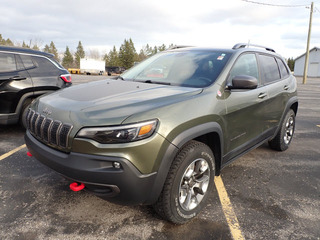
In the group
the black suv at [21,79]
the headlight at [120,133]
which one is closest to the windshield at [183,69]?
the headlight at [120,133]

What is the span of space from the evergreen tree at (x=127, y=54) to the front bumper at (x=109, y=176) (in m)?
76.1

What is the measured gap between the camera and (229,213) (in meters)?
2.63

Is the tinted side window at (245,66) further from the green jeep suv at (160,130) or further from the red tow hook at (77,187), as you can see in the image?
the red tow hook at (77,187)

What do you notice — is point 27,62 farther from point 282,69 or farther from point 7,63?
point 282,69

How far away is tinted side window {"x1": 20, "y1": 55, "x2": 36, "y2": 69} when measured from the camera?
4.96m

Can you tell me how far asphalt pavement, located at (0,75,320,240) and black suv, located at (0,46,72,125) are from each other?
1229 mm

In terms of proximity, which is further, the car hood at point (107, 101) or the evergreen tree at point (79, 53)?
the evergreen tree at point (79, 53)

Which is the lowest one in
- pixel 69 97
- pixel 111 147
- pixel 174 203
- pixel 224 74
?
pixel 174 203

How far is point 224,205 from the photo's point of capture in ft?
9.11

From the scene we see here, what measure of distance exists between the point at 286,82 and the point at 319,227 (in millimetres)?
2595

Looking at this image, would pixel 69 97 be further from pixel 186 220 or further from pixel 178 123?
pixel 186 220

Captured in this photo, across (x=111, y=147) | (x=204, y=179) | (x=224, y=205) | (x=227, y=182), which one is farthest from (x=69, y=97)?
(x=227, y=182)

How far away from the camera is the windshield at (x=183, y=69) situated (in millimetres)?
2900

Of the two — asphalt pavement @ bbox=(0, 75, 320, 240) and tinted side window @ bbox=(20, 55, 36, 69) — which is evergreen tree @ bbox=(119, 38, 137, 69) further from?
asphalt pavement @ bbox=(0, 75, 320, 240)
